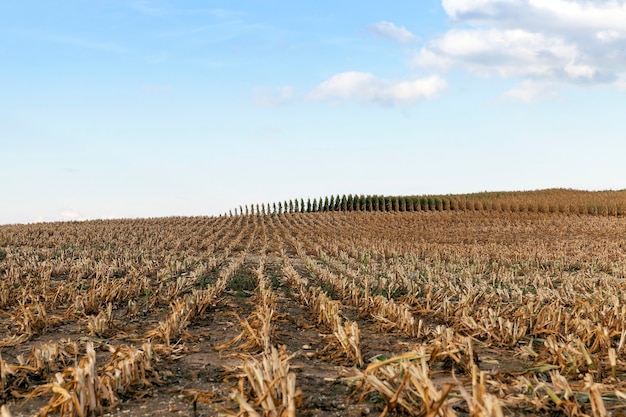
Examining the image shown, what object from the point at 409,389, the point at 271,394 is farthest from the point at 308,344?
the point at 271,394

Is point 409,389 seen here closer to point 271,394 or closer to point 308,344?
point 271,394

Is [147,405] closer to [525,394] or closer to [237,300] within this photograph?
[525,394]

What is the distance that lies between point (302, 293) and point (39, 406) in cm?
548

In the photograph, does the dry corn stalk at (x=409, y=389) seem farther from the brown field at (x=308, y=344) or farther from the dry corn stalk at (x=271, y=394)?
the dry corn stalk at (x=271, y=394)

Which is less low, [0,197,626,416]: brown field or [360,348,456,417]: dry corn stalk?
[360,348,456,417]: dry corn stalk

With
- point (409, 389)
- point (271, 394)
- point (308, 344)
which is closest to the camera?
point (271, 394)

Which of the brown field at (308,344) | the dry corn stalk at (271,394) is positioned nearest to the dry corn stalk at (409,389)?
the brown field at (308,344)

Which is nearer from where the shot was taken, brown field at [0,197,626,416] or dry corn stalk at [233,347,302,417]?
dry corn stalk at [233,347,302,417]

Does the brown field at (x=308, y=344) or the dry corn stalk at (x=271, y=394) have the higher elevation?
the dry corn stalk at (x=271, y=394)

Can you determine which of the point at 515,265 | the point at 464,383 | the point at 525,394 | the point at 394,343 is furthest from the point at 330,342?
the point at 515,265

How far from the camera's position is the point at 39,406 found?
4.62m

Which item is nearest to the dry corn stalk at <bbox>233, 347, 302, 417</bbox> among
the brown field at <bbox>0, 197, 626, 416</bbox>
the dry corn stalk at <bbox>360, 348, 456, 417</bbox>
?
the brown field at <bbox>0, 197, 626, 416</bbox>

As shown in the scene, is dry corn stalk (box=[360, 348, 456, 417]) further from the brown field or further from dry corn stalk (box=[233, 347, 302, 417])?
dry corn stalk (box=[233, 347, 302, 417])

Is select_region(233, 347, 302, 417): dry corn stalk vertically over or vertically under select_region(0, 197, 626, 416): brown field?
over
